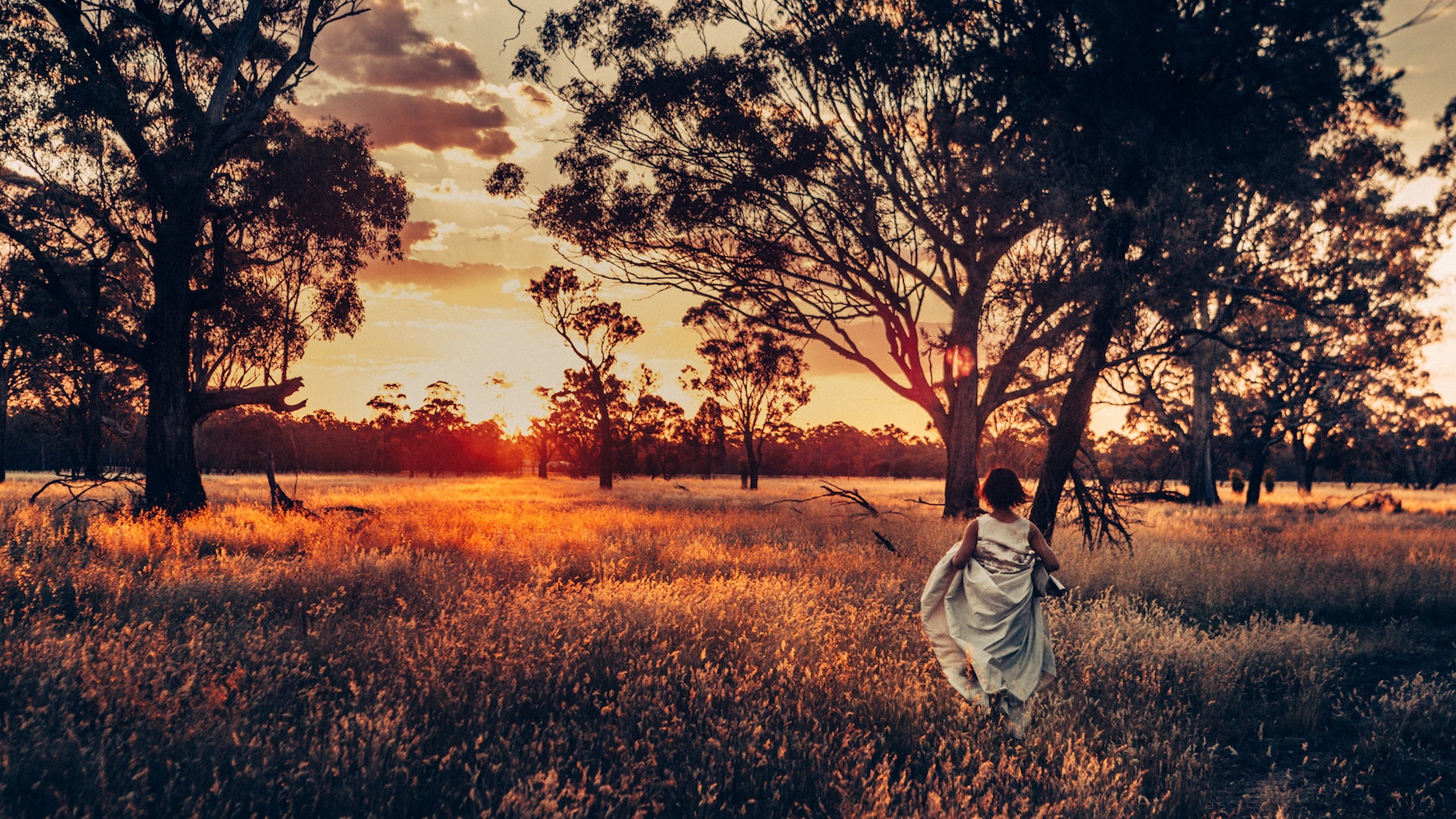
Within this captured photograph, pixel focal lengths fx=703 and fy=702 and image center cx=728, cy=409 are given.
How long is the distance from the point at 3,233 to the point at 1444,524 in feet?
108

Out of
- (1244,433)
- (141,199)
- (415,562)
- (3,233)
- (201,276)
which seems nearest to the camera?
(415,562)

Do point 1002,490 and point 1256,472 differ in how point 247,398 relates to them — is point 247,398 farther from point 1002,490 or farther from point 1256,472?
point 1256,472

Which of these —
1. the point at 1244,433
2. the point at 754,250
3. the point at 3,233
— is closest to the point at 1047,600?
the point at 754,250

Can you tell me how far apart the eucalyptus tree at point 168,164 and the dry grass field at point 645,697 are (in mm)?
4603

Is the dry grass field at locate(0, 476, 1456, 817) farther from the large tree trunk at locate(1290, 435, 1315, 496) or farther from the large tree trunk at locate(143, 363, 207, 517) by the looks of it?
the large tree trunk at locate(1290, 435, 1315, 496)

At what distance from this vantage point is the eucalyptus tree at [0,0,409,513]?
12.1m

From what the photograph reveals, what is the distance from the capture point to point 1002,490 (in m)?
4.77

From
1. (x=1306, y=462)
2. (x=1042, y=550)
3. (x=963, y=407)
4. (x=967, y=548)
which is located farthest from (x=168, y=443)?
(x=1306, y=462)

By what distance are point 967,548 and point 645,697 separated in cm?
231

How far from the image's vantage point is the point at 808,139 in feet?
45.3

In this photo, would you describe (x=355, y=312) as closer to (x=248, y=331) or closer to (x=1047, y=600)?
(x=248, y=331)

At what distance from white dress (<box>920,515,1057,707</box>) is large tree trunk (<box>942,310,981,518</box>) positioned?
33.2ft

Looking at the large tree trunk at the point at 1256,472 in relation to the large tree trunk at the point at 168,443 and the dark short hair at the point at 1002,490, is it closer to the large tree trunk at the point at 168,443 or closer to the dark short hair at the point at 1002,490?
the dark short hair at the point at 1002,490

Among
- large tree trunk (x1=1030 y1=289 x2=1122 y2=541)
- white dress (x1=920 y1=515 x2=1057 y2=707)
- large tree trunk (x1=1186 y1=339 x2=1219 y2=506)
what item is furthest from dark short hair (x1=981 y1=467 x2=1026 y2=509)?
large tree trunk (x1=1186 y1=339 x2=1219 y2=506)
